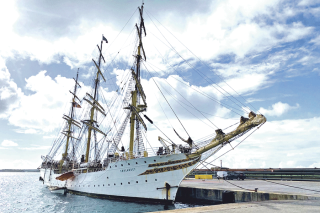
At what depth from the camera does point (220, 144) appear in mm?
17625

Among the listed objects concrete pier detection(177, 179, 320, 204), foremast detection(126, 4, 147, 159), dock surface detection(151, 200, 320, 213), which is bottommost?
concrete pier detection(177, 179, 320, 204)

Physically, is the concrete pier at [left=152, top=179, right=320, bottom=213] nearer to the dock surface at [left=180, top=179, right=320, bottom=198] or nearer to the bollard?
the dock surface at [left=180, top=179, right=320, bottom=198]

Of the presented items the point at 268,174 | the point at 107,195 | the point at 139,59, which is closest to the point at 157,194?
the point at 107,195

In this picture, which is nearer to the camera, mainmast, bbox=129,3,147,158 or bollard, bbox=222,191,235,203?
bollard, bbox=222,191,235,203

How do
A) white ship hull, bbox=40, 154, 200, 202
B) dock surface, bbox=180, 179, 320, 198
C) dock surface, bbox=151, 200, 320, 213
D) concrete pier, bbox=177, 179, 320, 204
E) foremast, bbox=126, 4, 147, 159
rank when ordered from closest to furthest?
dock surface, bbox=151, 200, 320, 213, concrete pier, bbox=177, 179, 320, 204, dock surface, bbox=180, 179, 320, 198, white ship hull, bbox=40, 154, 200, 202, foremast, bbox=126, 4, 147, 159

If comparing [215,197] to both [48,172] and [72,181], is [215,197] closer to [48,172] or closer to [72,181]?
[72,181]

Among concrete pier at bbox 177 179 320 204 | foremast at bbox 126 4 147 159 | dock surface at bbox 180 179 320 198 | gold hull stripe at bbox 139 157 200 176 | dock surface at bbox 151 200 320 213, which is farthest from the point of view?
foremast at bbox 126 4 147 159

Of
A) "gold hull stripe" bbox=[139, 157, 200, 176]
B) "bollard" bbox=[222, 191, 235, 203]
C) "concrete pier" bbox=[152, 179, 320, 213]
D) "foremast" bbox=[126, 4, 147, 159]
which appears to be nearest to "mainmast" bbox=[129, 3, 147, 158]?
"foremast" bbox=[126, 4, 147, 159]

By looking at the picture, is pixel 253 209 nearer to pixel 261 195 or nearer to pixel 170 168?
pixel 261 195

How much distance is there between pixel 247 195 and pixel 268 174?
18236mm

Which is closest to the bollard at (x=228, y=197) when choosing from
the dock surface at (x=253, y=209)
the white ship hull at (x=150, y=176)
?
the dock surface at (x=253, y=209)

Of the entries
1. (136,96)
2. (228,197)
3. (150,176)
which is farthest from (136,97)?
(228,197)

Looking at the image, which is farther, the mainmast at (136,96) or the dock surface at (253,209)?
the mainmast at (136,96)

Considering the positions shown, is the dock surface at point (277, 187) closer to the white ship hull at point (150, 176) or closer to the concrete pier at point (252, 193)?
the concrete pier at point (252, 193)
